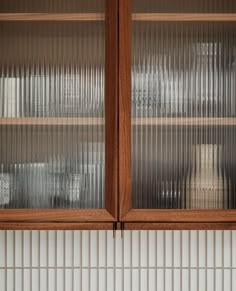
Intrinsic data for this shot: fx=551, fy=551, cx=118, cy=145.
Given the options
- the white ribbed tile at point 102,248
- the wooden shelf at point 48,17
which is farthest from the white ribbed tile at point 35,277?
the wooden shelf at point 48,17

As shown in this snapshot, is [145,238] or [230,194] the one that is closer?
[230,194]

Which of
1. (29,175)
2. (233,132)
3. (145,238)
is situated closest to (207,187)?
(233,132)

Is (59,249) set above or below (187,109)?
below

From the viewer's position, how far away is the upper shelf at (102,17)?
1628mm

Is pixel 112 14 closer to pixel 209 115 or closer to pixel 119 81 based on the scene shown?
pixel 119 81

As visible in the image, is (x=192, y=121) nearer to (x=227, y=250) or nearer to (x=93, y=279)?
(x=227, y=250)

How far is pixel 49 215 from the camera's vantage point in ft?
5.26

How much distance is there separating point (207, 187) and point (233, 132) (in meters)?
0.18

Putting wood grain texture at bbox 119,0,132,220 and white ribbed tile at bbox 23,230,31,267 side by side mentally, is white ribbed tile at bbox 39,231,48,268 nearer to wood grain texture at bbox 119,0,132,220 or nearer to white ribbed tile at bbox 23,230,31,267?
white ribbed tile at bbox 23,230,31,267

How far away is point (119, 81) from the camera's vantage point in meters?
1.60

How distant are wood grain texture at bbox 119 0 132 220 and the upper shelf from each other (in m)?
0.05

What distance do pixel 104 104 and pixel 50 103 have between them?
16 cm

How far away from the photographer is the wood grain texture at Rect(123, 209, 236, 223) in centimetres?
159

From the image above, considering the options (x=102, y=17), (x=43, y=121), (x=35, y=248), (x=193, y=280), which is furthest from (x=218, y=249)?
(x=102, y=17)
